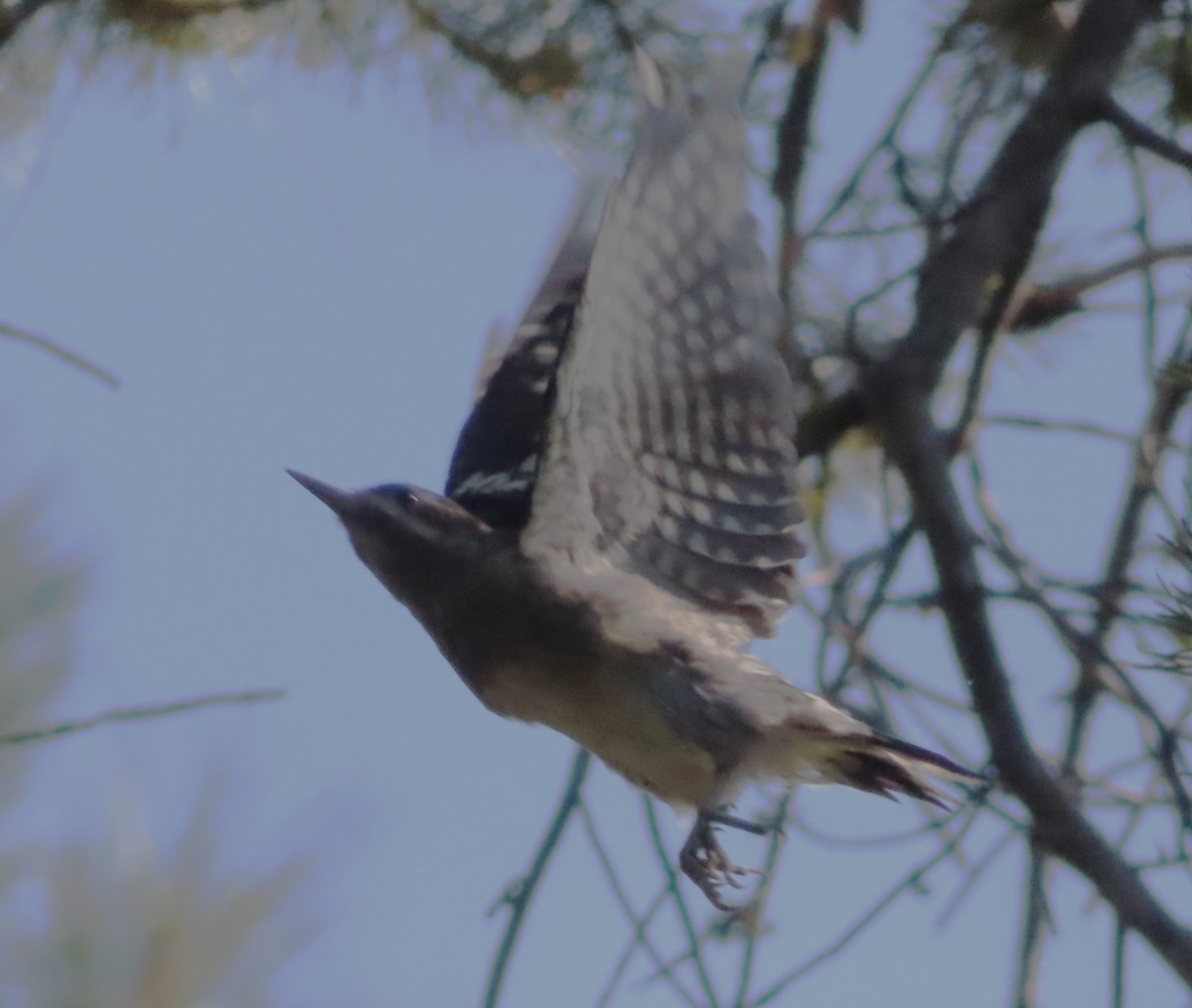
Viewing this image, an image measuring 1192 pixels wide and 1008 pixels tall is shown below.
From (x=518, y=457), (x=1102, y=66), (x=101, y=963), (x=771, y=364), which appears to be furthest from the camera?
(x=518, y=457)

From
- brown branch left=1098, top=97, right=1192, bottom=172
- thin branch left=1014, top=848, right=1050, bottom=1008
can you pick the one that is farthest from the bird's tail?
brown branch left=1098, top=97, right=1192, bottom=172

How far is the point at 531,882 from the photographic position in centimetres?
200

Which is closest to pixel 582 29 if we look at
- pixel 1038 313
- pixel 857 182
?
pixel 857 182

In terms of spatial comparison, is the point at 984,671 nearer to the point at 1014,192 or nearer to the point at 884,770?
the point at 884,770

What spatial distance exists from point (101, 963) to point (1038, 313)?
5.45 feet

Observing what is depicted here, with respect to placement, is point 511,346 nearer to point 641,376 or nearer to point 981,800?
point 641,376

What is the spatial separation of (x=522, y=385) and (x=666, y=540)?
0.50 metres

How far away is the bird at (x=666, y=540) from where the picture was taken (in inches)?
78.9

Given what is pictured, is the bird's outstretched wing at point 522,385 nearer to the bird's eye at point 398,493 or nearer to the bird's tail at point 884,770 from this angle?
the bird's eye at point 398,493

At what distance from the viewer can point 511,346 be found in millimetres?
2654

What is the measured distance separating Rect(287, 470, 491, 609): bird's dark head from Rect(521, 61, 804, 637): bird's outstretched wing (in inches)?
4.0

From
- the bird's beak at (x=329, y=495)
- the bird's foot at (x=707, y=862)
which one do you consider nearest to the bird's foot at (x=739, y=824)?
the bird's foot at (x=707, y=862)

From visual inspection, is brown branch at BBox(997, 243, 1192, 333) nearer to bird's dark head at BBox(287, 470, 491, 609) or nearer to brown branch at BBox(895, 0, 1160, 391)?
brown branch at BBox(895, 0, 1160, 391)

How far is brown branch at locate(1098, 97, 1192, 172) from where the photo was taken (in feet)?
6.40
